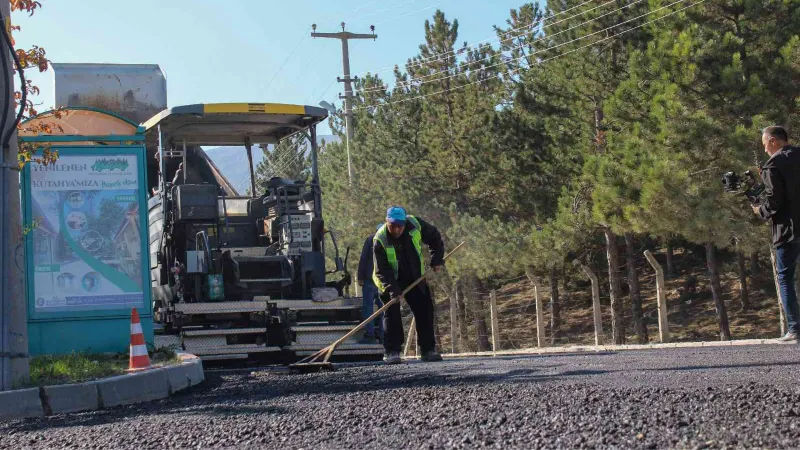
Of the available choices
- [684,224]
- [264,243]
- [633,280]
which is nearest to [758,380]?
[264,243]

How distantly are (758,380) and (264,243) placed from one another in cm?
873

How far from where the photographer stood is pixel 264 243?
45.7ft

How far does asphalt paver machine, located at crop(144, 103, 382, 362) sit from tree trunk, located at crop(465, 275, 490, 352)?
18.2 metres

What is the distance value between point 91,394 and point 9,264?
133 cm

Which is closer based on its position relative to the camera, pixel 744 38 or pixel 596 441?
pixel 596 441

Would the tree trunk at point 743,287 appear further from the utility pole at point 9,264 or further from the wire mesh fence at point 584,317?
the utility pole at point 9,264

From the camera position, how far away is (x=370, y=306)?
556 inches

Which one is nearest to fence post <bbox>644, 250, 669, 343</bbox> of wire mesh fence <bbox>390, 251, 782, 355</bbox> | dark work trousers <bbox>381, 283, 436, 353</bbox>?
wire mesh fence <bbox>390, 251, 782, 355</bbox>

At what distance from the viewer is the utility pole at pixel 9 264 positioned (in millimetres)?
8438

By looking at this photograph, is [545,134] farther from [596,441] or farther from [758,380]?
[596,441]

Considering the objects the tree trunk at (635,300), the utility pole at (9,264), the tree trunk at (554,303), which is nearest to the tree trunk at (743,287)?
the tree trunk at (635,300)

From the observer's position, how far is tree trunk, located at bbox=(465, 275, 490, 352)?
3250cm

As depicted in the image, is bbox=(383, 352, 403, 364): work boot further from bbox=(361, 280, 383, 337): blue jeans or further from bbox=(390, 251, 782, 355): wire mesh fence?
bbox=(390, 251, 782, 355): wire mesh fence

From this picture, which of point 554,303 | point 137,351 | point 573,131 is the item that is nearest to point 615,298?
point 573,131
